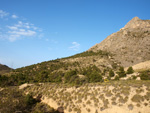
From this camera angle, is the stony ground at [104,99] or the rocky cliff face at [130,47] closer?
the stony ground at [104,99]

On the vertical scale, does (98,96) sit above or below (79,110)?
above

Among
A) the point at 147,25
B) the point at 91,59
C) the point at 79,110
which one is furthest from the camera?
the point at 147,25

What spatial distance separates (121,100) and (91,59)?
59.7 metres

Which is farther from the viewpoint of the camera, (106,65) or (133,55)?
(133,55)

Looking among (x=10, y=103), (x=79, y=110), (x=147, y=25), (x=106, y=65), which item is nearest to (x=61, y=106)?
(x=79, y=110)

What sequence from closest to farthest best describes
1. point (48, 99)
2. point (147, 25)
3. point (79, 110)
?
point (79, 110) < point (48, 99) < point (147, 25)

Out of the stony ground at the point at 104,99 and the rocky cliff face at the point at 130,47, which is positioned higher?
the rocky cliff face at the point at 130,47

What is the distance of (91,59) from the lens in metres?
76.5

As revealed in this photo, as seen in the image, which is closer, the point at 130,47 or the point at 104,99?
the point at 104,99

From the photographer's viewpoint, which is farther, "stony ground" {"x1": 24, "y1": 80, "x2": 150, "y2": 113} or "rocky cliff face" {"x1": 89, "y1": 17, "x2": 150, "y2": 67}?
"rocky cliff face" {"x1": 89, "y1": 17, "x2": 150, "y2": 67}

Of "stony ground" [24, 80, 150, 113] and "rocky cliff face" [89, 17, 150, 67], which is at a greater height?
"rocky cliff face" [89, 17, 150, 67]

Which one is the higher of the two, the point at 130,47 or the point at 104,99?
the point at 130,47

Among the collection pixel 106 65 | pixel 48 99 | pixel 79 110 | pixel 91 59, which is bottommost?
pixel 79 110

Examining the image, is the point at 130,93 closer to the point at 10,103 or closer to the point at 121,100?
the point at 121,100
